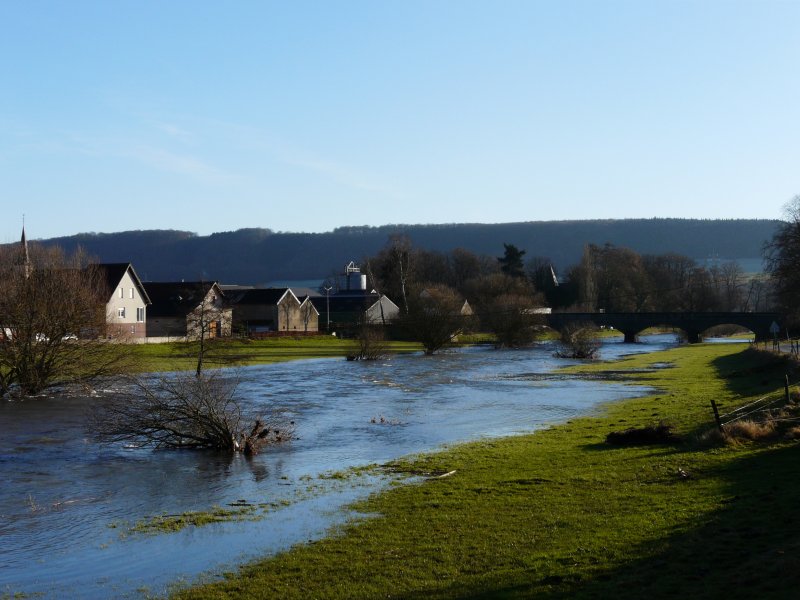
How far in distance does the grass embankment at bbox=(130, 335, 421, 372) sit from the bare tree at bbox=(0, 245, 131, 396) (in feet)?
8.78

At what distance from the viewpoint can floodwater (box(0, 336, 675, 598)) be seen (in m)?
14.7

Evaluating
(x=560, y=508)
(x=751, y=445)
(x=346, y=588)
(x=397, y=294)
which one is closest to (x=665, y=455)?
(x=751, y=445)

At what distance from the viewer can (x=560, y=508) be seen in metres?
16.9

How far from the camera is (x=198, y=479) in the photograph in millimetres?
22047

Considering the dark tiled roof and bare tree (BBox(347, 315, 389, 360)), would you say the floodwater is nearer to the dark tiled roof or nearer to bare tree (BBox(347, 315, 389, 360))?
bare tree (BBox(347, 315, 389, 360))

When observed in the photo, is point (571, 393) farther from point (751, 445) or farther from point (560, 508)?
point (560, 508)

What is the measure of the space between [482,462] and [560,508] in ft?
20.8

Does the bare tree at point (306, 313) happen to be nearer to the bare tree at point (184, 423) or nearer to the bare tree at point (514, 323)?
the bare tree at point (514, 323)

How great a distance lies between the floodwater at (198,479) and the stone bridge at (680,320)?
6126cm

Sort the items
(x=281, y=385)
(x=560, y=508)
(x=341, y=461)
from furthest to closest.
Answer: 1. (x=281, y=385)
2. (x=341, y=461)
3. (x=560, y=508)

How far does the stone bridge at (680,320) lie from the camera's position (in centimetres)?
10375

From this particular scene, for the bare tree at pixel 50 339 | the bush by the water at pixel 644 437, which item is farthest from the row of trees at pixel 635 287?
the bush by the water at pixel 644 437

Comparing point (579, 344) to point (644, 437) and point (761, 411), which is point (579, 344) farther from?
point (644, 437)

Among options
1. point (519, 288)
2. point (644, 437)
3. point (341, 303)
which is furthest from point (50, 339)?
point (341, 303)
